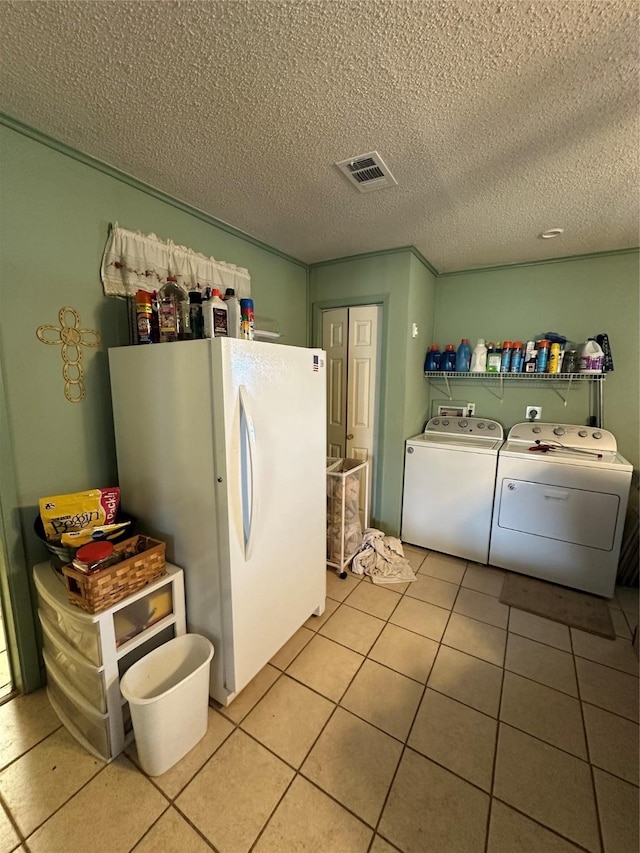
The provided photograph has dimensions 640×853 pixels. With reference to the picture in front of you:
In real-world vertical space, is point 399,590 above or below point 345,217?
below

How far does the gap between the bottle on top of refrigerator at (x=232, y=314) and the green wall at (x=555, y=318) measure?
7.39ft

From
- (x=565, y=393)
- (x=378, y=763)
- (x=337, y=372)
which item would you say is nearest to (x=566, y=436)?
(x=565, y=393)

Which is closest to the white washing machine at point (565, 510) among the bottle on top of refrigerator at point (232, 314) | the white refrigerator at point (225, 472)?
the white refrigerator at point (225, 472)

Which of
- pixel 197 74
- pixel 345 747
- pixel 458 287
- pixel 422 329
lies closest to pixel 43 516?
pixel 345 747

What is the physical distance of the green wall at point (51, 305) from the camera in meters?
1.34

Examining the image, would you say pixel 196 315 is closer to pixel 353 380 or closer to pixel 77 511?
pixel 77 511

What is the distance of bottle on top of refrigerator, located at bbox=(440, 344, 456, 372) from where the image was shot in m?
2.94

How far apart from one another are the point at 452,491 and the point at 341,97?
2.35 m

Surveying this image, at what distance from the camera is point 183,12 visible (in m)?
0.89

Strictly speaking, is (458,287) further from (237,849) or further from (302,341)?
(237,849)

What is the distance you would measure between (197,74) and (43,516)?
1.65 meters

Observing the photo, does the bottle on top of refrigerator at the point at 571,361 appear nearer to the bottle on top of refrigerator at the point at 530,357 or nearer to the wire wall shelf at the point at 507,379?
the wire wall shelf at the point at 507,379

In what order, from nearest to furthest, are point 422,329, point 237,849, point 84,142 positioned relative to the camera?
point 237,849
point 84,142
point 422,329

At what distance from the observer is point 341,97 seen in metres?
1.17
